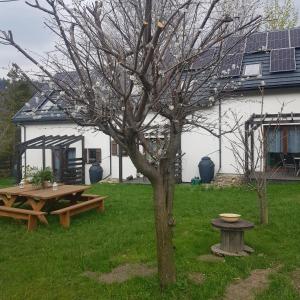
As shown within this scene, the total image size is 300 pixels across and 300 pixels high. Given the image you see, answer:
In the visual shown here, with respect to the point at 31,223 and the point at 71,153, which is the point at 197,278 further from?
the point at 71,153

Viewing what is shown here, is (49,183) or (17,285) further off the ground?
(49,183)

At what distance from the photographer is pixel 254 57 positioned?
17359 millimetres

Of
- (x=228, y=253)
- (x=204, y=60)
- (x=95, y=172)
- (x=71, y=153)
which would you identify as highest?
(x=204, y=60)

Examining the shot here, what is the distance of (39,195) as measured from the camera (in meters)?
8.86

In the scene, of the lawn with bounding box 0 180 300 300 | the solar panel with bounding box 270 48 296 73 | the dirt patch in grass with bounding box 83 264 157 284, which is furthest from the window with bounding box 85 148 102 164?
the dirt patch in grass with bounding box 83 264 157 284

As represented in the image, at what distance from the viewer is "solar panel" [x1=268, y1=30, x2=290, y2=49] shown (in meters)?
17.5

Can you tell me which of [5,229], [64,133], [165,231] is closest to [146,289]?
[165,231]

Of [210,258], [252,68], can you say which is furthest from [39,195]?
[252,68]

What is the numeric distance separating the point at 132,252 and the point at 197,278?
1.56 meters

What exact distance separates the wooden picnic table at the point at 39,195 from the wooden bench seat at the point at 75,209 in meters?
0.38

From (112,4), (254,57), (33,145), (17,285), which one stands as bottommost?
(17,285)

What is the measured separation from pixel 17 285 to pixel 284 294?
3.36 m

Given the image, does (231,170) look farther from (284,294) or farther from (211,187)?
(284,294)

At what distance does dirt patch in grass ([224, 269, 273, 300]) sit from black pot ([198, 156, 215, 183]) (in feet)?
34.6
